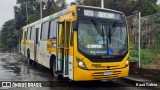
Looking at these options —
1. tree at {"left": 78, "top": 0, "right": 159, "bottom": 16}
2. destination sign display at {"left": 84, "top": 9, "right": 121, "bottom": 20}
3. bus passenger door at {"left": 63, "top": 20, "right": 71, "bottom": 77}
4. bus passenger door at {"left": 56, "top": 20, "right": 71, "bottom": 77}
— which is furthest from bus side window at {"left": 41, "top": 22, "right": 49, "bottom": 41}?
tree at {"left": 78, "top": 0, "right": 159, "bottom": 16}

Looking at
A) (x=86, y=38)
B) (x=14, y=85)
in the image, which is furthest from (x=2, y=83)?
(x=86, y=38)

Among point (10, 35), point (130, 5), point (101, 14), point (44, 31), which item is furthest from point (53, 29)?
point (10, 35)

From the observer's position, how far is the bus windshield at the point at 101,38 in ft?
35.1

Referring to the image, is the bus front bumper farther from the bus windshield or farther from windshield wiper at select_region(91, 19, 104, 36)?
windshield wiper at select_region(91, 19, 104, 36)

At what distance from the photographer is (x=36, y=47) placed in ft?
58.2

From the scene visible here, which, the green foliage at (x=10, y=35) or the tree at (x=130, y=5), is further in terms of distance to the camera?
the green foliage at (x=10, y=35)

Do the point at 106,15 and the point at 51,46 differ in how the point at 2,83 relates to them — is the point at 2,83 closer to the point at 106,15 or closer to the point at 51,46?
the point at 51,46

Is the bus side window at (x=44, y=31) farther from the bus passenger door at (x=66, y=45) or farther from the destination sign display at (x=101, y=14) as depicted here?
the destination sign display at (x=101, y=14)

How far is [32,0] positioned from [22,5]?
247 centimetres

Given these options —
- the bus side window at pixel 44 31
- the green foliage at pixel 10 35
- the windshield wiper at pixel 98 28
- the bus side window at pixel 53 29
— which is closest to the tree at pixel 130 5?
the bus side window at pixel 44 31

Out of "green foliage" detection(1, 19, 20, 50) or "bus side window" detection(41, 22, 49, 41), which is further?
"green foliage" detection(1, 19, 20, 50)

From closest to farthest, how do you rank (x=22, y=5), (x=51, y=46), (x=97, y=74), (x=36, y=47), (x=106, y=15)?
(x=97, y=74) → (x=106, y=15) → (x=51, y=46) → (x=36, y=47) → (x=22, y=5)

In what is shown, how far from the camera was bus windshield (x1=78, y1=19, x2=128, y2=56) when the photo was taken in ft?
35.1

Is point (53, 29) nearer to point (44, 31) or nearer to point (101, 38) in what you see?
point (44, 31)
